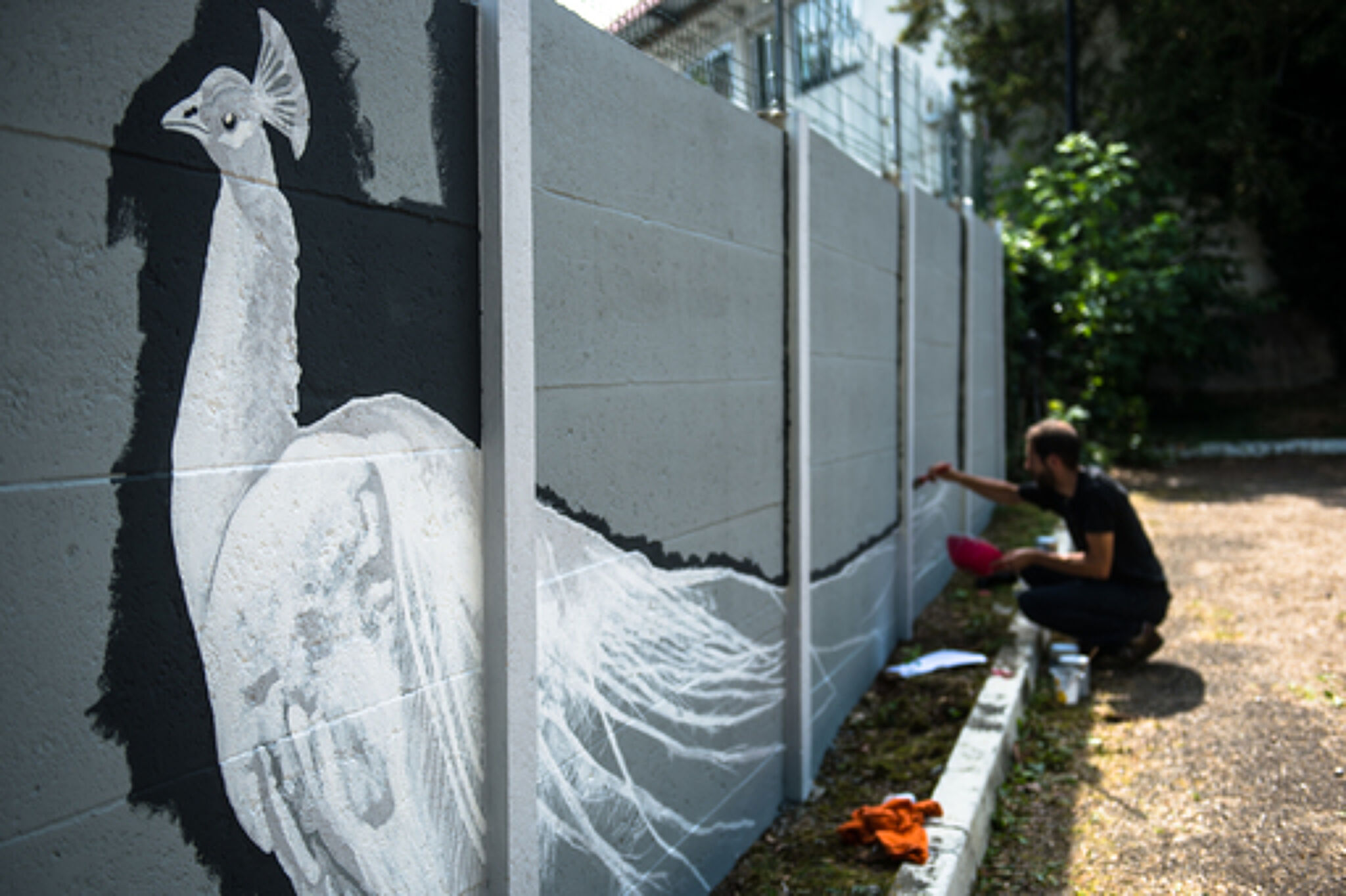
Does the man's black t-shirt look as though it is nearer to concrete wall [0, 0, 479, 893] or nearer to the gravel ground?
the gravel ground

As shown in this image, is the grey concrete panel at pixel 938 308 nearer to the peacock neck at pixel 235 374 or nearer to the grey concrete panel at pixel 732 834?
the grey concrete panel at pixel 732 834

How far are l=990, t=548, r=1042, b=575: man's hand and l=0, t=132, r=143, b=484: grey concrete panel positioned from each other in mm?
4803

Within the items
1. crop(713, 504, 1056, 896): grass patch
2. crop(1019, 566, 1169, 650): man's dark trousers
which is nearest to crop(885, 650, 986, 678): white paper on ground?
crop(713, 504, 1056, 896): grass patch

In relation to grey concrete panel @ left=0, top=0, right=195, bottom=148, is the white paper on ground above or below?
below

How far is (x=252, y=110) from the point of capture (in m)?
1.60

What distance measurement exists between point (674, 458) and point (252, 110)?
1.56m

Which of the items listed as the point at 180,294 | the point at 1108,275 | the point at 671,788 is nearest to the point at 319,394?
the point at 180,294

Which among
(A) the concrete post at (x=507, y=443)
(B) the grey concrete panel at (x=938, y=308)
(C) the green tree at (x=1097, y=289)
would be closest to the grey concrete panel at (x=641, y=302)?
(A) the concrete post at (x=507, y=443)

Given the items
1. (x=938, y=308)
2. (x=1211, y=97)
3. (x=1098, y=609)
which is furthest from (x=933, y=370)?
(x=1211, y=97)

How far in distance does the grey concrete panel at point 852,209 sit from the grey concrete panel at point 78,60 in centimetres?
290

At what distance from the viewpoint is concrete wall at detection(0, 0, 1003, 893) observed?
1.37m

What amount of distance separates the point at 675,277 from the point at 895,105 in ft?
11.4

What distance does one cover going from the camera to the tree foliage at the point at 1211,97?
1451 cm

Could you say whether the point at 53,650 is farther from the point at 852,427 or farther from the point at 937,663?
the point at 937,663
